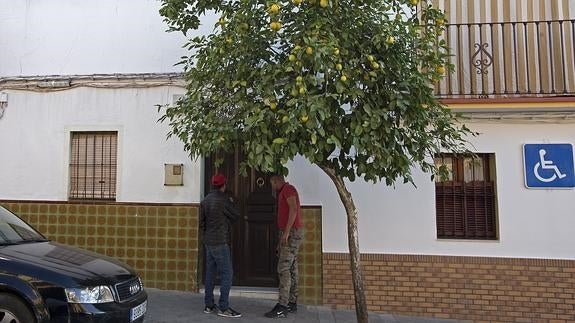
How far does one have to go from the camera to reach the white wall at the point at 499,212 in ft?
20.4

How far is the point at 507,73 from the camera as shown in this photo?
6.82 m

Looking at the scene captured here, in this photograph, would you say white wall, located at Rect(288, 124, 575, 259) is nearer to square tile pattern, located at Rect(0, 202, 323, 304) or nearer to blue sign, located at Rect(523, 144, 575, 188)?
blue sign, located at Rect(523, 144, 575, 188)

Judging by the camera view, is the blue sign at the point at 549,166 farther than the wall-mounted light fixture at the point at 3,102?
No

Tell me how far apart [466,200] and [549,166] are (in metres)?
Answer: 1.10

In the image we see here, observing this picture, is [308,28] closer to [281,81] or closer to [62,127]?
[281,81]

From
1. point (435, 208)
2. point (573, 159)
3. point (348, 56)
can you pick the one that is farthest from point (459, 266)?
point (348, 56)

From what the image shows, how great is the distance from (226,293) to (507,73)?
482cm

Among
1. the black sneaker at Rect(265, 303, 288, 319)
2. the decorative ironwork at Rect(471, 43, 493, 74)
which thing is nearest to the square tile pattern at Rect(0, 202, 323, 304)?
the black sneaker at Rect(265, 303, 288, 319)

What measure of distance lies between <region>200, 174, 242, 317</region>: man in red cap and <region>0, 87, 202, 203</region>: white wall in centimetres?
116

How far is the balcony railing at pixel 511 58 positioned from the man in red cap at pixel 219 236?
319cm

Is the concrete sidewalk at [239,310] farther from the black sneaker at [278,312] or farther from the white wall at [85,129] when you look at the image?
the white wall at [85,129]

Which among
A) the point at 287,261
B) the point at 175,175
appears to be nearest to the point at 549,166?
the point at 287,261

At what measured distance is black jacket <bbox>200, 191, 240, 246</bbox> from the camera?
593cm

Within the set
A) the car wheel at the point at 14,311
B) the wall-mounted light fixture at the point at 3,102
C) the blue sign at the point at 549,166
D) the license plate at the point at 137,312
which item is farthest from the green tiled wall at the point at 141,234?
the blue sign at the point at 549,166
